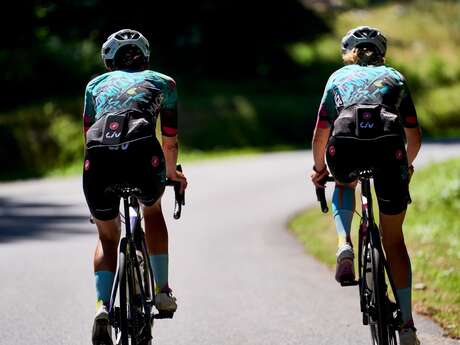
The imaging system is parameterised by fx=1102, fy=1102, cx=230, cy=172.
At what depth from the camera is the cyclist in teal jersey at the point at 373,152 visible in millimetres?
6039

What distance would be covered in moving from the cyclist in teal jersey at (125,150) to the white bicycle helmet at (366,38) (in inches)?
43.4

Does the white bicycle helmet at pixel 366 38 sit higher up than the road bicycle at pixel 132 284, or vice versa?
the white bicycle helmet at pixel 366 38

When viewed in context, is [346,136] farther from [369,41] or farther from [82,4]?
[82,4]

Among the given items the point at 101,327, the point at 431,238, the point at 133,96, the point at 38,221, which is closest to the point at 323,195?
the point at 133,96

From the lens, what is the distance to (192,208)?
58.6 ft

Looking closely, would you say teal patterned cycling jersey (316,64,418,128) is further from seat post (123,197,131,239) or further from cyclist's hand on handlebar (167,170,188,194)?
seat post (123,197,131,239)

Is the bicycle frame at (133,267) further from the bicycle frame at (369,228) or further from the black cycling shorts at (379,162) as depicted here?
the bicycle frame at (369,228)

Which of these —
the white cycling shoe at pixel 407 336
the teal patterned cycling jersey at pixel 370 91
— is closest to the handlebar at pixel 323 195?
the teal patterned cycling jersey at pixel 370 91

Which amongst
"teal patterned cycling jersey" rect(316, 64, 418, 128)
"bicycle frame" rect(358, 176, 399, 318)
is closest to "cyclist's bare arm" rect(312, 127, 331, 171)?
"teal patterned cycling jersey" rect(316, 64, 418, 128)

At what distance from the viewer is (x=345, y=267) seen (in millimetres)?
6383

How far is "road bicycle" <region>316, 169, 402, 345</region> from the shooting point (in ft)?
19.6

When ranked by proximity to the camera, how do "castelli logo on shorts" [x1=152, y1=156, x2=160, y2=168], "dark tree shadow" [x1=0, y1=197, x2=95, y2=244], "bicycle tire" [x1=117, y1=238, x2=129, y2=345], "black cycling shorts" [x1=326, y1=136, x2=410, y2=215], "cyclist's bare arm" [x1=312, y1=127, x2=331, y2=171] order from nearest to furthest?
"bicycle tire" [x1=117, y1=238, x2=129, y2=345] < "castelli logo on shorts" [x1=152, y1=156, x2=160, y2=168] < "black cycling shorts" [x1=326, y1=136, x2=410, y2=215] < "cyclist's bare arm" [x1=312, y1=127, x2=331, y2=171] < "dark tree shadow" [x1=0, y1=197, x2=95, y2=244]

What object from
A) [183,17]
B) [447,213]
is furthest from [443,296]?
[183,17]

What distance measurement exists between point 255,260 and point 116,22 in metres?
25.0
